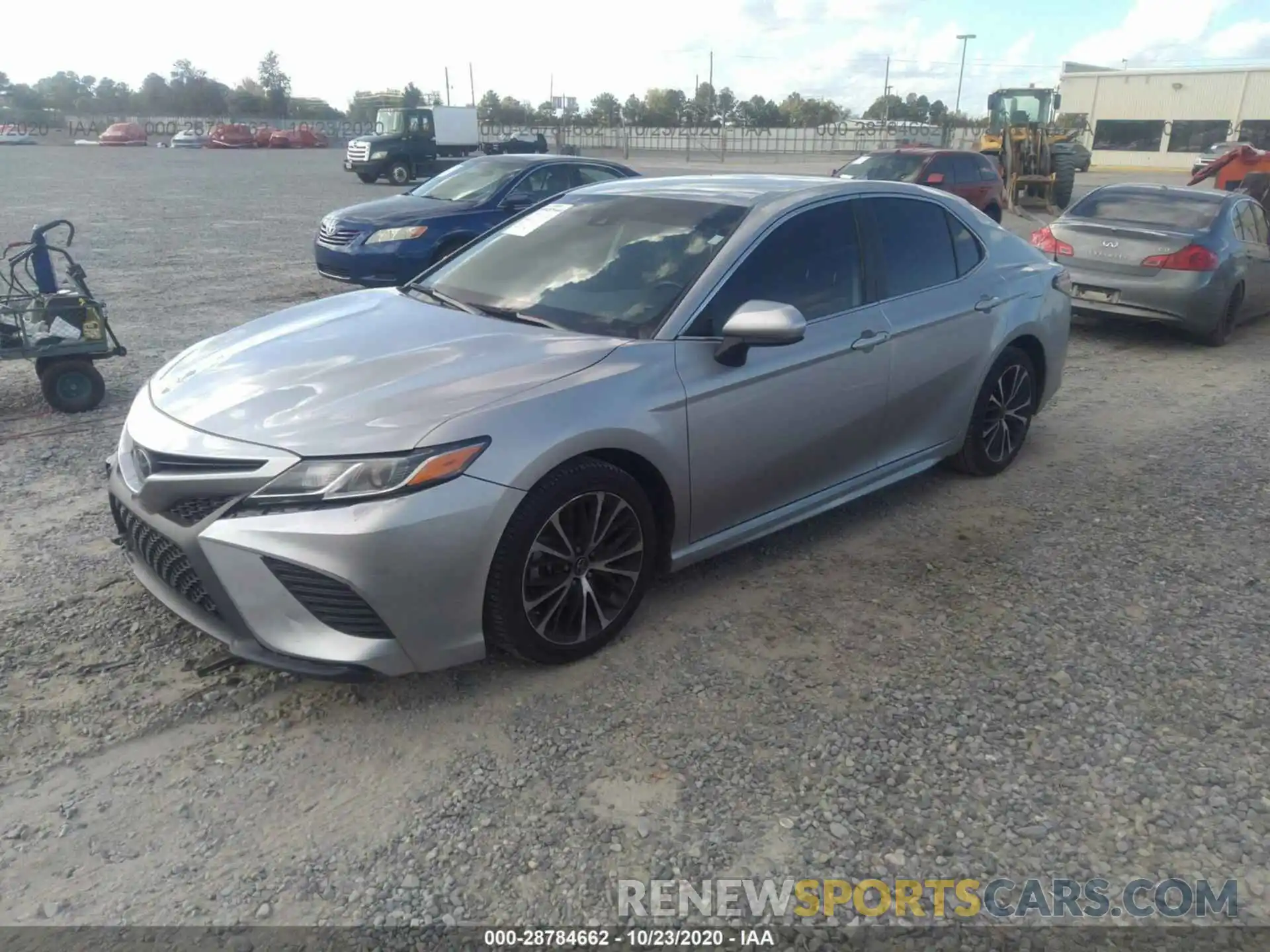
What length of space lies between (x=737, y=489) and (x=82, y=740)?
2391 mm

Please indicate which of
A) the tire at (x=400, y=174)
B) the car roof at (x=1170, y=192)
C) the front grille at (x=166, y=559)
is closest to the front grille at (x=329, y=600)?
the front grille at (x=166, y=559)

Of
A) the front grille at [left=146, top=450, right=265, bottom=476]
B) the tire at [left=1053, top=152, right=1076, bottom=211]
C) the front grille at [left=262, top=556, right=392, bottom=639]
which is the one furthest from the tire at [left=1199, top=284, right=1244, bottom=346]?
the tire at [left=1053, top=152, right=1076, bottom=211]

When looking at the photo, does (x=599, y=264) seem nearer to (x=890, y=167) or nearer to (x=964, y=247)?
(x=964, y=247)

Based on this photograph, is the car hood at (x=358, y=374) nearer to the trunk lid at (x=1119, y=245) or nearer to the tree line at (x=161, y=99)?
the trunk lid at (x=1119, y=245)

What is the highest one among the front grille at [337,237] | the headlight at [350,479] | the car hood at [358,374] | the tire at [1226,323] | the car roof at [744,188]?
the car roof at [744,188]

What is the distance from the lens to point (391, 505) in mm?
2822

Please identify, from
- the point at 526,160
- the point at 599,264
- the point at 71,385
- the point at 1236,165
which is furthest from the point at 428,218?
the point at 1236,165

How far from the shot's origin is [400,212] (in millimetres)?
9922

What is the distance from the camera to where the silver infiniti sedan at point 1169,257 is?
853cm

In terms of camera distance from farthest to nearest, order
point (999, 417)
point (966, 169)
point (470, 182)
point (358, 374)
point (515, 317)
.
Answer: point (966, 169), point (470, 182), point (999, 417), point (515, 317), point (358, 374)

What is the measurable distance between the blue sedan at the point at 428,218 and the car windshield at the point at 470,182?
0.01 metres

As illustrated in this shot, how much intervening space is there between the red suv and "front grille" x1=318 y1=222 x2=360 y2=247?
344 inches

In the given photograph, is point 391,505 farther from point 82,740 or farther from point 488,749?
point 82,740

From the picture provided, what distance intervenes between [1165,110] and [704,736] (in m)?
64.7
